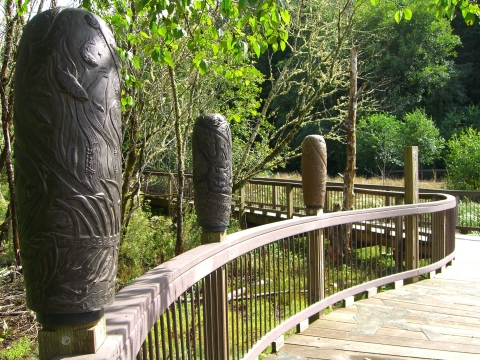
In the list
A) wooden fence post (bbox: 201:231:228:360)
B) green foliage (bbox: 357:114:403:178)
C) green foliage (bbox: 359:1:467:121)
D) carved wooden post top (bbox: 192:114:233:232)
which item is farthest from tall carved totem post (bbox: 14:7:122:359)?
green foliage (bbox: 359:1:467:121)

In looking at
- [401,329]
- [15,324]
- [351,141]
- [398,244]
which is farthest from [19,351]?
[351,141]

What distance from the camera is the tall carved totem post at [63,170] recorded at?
1370mm

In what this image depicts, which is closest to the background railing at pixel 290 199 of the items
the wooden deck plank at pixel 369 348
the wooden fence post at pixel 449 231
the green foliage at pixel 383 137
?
the wooden fence post at pixel 449 231

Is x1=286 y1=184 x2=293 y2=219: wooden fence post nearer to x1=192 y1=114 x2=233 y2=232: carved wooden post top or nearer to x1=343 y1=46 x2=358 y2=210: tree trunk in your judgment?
x1=343 y1=46 x2=358 y2=210: tree trunk

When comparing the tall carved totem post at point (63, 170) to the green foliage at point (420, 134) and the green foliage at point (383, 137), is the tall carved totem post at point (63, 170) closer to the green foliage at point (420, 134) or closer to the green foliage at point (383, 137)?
the green foliage at point (383, 137)

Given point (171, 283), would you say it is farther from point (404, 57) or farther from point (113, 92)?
point (404, 57)

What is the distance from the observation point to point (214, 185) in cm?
332

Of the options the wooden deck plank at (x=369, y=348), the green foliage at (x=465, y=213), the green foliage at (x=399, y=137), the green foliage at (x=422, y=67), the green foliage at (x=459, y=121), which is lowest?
the wooden deck plank at (x=369, y=348)

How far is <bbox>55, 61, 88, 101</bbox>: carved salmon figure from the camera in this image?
1360 mm

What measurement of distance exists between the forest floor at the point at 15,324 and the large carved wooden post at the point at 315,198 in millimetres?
2753

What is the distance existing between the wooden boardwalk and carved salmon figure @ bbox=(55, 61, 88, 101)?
10.4 feet

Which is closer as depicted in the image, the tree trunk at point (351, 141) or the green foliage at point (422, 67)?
the tree trunk at point (351, 141)

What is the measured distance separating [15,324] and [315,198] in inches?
151

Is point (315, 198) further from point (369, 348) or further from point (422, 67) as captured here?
point (422, 67)
